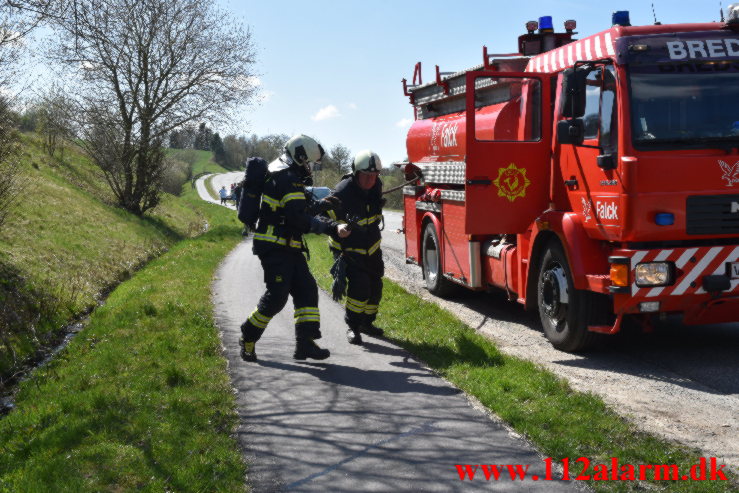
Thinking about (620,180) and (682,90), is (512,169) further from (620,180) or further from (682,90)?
(682,90)

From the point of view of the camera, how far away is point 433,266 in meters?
11.4

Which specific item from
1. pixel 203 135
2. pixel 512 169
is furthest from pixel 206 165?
pixel 512 169

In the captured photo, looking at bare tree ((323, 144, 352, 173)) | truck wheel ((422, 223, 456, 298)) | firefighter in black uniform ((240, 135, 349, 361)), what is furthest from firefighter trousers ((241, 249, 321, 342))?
bare tree ((323, 144, 352, 173))

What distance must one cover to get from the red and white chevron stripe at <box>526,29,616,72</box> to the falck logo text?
1354mm

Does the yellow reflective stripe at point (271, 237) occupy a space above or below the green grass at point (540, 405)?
above

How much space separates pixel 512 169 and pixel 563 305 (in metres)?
1.61

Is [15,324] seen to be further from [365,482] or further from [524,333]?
[365,482]

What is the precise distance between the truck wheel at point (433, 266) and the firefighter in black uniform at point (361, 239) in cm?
263

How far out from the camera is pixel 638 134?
21.2 feet

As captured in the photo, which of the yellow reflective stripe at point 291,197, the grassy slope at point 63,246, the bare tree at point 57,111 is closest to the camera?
the yellow reflective stripe at point 291,197

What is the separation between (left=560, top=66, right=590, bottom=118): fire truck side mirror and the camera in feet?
22.0

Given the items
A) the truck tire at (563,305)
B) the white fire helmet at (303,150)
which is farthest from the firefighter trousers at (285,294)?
the truck tire at (563,305)

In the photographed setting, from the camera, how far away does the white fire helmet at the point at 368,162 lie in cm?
814

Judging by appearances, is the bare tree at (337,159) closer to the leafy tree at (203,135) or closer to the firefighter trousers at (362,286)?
the leafy tree at (203,135)
